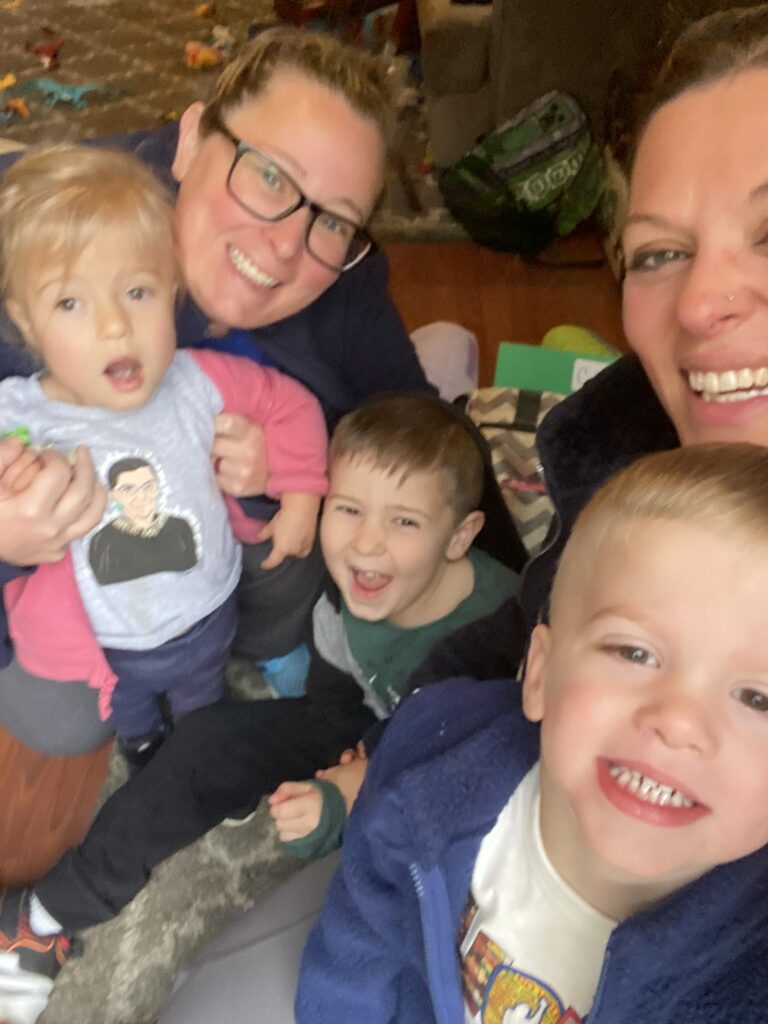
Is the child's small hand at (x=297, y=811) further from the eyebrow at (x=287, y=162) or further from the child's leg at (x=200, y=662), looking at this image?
the eyebrow at (x=287, y=162)

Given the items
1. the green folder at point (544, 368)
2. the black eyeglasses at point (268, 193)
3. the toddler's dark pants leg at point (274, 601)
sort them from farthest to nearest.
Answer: the green folder at point (544, 368), the toddler's dark pants leg at point (274, 601), the black eyeglasses at point (268, 193)

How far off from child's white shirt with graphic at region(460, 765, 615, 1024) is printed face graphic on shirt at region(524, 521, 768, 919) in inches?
4.1

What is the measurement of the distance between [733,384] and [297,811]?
0.76 meters

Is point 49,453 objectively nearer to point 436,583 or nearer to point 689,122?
point 436,583

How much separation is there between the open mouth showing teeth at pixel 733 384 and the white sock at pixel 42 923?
1.17 meters

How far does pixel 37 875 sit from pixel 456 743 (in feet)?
2.99

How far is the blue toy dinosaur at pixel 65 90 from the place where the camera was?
9.91ft

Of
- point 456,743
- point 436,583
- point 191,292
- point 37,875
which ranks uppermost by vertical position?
point 191,292

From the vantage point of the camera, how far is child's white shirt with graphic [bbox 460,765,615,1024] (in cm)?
75

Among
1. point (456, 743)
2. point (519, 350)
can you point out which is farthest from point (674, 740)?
point (519, 350)

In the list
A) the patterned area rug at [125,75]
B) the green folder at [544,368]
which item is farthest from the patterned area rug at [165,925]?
the patterned area rug at [125,75]

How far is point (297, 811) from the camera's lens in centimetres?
114

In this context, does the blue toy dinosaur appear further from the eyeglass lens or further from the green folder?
the eyeglass lens

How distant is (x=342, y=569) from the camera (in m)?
1.25
